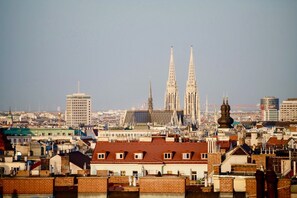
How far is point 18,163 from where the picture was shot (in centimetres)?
5406

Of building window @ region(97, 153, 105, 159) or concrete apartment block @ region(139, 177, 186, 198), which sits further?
building window @ region(97, 153, 105, 159)

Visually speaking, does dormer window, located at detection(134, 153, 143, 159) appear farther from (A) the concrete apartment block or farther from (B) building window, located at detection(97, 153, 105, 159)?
(A) the concrete apartment block

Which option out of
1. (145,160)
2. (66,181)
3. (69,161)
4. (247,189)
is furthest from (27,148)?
(247,189)

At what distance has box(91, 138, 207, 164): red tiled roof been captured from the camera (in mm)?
55594

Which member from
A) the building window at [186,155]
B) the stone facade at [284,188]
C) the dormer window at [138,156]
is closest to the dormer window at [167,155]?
the building window at [186,155]

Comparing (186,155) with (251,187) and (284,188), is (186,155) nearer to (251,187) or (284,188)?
(251,187)

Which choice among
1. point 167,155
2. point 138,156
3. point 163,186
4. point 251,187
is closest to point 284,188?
point 251,187

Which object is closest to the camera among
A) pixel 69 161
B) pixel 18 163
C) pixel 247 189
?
pixel 247 189

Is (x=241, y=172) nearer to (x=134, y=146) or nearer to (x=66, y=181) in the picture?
(x=66, y=181)

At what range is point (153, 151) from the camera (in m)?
56.7

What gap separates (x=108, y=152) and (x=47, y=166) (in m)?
3.08

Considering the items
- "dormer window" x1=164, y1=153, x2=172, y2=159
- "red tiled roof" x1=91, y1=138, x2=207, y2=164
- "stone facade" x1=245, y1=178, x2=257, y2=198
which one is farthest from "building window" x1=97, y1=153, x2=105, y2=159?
"stone facade" x1=245, y1=178, x2=257, y2=198

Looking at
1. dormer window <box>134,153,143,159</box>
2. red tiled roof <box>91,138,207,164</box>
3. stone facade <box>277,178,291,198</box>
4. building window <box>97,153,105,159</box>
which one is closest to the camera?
stone facade <box>277,178,291,198</box>

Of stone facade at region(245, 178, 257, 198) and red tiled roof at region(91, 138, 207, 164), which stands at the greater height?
stone facade at region(245, 178, 257, 198)
